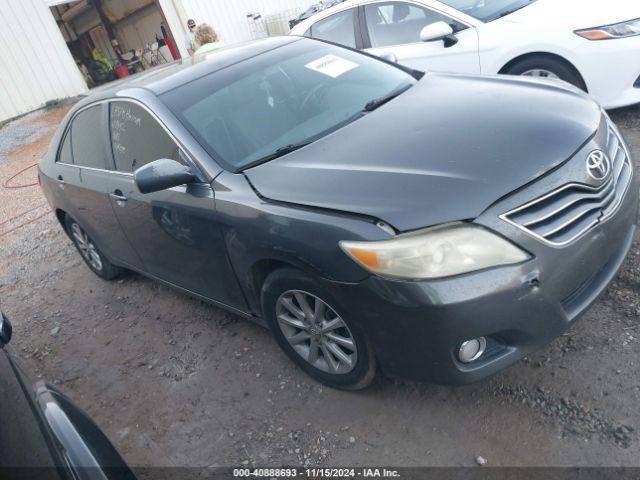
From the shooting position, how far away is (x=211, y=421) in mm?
2781

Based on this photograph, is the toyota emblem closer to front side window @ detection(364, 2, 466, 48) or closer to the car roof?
the car roof

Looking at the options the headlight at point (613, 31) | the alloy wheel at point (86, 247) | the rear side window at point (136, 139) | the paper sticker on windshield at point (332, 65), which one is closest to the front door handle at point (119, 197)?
the rear side window at point (136, 139)

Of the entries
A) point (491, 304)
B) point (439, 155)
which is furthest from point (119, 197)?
point (491, 304)

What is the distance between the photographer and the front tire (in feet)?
7.61

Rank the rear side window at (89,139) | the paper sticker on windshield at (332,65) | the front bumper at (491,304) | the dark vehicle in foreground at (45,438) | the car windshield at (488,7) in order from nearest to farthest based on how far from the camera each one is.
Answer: the dark vehicle in foreground at (45,438) < the front bumper at (491,304) < the paper sticker on windshield at (332,65) < the rear side window at (89,139) < the car windshield at (488,7)

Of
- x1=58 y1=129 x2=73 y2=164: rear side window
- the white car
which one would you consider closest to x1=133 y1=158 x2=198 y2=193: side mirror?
x1=58 y1=129 x2=73 y2=164: rear side window

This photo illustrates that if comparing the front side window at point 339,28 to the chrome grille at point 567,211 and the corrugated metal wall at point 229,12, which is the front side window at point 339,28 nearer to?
the chrome grille at point 567,211

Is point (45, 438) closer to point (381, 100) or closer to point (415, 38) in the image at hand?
point (381, 100)

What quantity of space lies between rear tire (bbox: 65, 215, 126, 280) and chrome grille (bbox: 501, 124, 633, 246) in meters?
3.49

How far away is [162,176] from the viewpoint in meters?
2.60

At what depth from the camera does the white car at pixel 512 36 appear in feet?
14.2

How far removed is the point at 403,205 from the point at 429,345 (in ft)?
1.84

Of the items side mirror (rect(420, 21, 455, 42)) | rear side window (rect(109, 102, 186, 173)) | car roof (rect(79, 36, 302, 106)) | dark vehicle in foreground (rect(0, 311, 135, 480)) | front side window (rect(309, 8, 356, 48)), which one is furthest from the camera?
front side window (rect(309, 8, 356, 48))

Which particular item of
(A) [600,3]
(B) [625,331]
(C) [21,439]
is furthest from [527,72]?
(C) [21,439]
